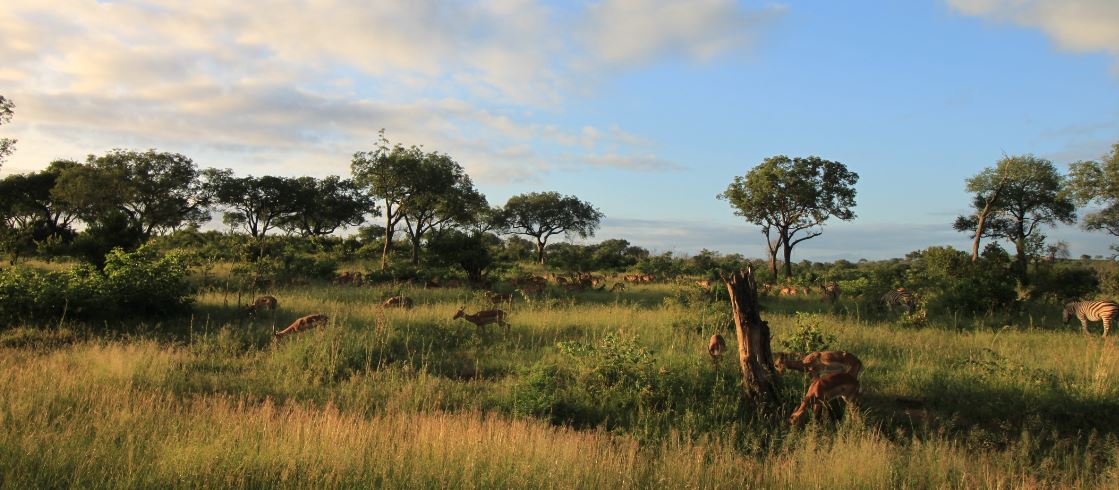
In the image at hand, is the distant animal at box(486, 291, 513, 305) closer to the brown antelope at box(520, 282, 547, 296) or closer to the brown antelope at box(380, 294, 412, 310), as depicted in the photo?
the brown antelope at box(520, 282, 547, 296)

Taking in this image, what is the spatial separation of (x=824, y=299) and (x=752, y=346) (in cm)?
1072

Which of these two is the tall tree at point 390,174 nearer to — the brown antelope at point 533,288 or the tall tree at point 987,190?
the brown antelope at point 533,288

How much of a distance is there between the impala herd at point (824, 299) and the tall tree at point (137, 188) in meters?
24.6

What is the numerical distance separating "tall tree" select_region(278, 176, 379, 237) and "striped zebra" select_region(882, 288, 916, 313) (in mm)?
40032

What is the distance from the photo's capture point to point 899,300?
14.0m

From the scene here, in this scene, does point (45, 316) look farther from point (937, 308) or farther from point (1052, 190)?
point (1052, 190)

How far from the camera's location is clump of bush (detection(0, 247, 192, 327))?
10.0 metres

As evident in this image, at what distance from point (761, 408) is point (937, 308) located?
9.76 metres

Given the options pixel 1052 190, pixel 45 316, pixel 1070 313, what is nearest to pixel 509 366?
pixel 45 316

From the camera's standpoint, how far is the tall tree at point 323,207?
46.2m

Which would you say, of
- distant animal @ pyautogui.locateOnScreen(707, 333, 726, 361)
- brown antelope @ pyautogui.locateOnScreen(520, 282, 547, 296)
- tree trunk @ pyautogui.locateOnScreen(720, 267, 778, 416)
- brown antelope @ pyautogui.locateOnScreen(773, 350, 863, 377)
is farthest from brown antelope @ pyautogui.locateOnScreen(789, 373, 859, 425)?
brown antelope @ pyautogui.locateOnScreen(520, 282, 547, 296)

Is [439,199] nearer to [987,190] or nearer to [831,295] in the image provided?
[831,295]

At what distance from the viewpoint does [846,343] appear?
9.51 metres

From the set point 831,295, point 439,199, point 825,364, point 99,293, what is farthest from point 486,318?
point 439,199
